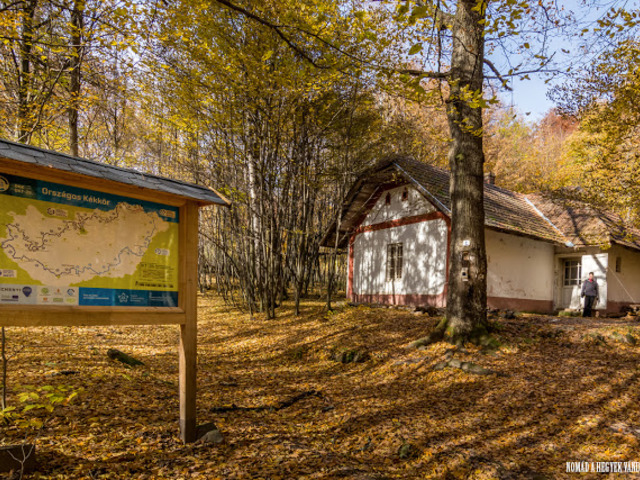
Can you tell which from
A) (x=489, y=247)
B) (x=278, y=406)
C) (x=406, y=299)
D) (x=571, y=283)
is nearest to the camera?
(x=278, y=406)

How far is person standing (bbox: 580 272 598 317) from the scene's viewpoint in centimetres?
1356

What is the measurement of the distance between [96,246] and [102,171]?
629mm

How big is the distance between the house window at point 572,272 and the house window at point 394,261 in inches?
284

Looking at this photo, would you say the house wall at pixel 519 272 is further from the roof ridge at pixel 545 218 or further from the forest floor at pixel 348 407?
the forest floor at pixel 348 407

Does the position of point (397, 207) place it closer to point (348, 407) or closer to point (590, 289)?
A: point (590, 289)

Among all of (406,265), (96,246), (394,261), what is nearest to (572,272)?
(406,265)

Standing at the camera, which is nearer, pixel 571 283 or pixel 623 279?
pixel 623 279

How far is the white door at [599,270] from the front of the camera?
14.1 m

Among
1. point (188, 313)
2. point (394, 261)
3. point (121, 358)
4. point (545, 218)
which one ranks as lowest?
point (121, 358)

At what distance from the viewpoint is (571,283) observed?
15391 mm

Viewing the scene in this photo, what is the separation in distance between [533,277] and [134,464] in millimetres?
15198

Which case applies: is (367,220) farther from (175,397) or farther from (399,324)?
(175,397)

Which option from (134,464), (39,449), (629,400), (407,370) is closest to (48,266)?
(39,449)

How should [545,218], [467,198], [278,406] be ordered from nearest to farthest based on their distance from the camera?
[278,406] < [467,198] < [545,218]
